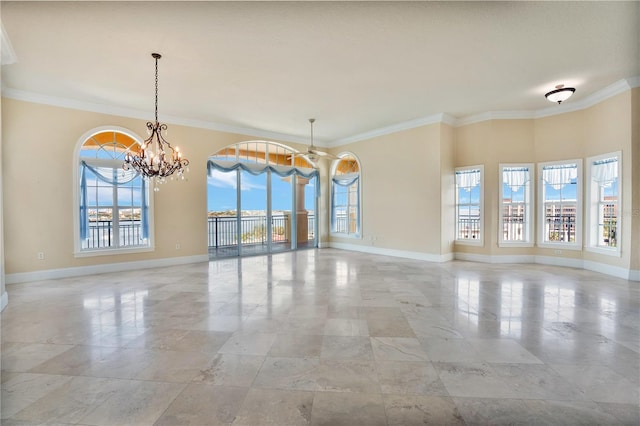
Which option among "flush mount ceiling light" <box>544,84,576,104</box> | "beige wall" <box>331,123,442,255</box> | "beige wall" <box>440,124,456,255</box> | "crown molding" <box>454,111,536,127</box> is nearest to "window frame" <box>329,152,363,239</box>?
"beige wall" <box>331,123,442,255</box>

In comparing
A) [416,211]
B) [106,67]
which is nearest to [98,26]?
[106,67]

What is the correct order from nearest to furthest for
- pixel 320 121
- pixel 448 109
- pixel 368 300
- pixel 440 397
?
pixel 440 397, pixel 368 300, pixel 448 109, pixel 320 121

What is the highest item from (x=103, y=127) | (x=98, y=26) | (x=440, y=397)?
(x=98, y=26)

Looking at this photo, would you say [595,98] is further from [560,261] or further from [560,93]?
[560,261]

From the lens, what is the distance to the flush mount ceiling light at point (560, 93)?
5020mm

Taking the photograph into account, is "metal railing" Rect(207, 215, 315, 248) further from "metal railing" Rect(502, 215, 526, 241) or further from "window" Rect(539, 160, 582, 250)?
"window" Rect(539, 160, 582, 250)

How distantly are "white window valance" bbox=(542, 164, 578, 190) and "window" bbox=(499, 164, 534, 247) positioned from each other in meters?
0.32

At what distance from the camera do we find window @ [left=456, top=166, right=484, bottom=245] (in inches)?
273

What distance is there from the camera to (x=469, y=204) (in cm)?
711

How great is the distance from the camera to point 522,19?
10.7 ft

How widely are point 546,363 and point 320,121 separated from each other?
238 inches

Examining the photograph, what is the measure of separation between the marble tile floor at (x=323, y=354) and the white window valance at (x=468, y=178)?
9.16ft

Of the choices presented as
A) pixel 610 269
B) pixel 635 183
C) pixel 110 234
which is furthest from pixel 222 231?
pixel 635 183

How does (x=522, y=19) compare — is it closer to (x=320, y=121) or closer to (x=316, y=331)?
(x=316, y=331)
